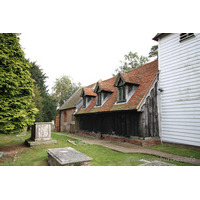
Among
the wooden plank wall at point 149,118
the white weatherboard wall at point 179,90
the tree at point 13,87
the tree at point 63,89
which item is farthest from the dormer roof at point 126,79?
the tree at point 63,89

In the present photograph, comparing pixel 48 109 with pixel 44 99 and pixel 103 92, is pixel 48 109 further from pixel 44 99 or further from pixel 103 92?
pixel 103 92

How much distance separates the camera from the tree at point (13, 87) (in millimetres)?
8586

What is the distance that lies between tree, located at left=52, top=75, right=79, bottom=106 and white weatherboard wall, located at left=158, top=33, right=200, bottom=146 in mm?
35948

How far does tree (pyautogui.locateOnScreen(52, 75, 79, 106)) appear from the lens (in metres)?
44.5

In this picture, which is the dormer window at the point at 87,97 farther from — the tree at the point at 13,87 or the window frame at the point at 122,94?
the tree at the point at 13,87

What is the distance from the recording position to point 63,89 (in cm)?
4569

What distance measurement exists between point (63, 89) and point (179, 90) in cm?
3959

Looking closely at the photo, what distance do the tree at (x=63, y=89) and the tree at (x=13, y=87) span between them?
34564mm

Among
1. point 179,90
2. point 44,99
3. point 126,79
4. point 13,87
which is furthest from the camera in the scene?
point 44,99

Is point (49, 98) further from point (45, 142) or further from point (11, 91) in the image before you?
point (11, 91)

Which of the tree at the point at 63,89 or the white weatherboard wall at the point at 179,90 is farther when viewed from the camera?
the tree at the point at 63,89

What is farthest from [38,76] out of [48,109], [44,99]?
[48,109]

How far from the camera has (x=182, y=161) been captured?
21.8 feet

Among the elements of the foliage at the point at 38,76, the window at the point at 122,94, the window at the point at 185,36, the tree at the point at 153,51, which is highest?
the tree at the point at 153,51
